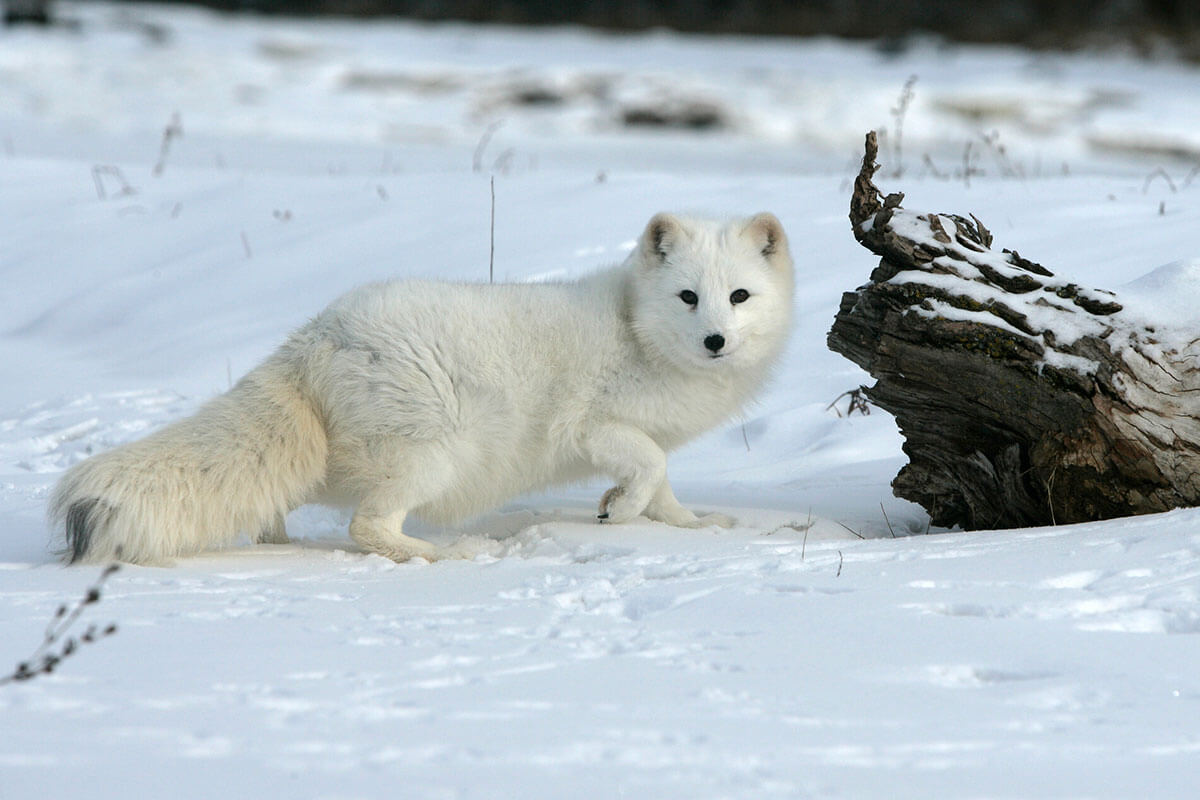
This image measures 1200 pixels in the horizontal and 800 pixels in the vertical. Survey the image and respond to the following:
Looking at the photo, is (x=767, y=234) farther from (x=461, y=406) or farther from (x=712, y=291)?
(x=461, y=406)

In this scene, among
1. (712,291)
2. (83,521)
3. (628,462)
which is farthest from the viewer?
(712,291)

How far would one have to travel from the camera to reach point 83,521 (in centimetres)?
349

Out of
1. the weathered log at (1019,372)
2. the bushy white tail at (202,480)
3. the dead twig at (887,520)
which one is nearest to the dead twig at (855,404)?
the dead twig at (887,520)

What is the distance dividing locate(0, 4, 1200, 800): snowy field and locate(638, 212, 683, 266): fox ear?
0.91 meters

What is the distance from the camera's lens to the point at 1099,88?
16016mm

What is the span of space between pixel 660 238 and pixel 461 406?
97 centimetres

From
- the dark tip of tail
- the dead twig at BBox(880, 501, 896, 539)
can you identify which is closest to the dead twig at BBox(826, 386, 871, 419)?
the dead twig at BBox(880, 501, 896, 539)

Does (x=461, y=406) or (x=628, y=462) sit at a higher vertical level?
(x=461, y=406)

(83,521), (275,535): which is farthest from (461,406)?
(83,521)

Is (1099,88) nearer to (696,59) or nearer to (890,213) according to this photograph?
(696,59)

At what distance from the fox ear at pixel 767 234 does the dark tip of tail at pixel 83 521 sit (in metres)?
2.28

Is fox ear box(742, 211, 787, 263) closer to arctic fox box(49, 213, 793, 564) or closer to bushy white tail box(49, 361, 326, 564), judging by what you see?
arctic fox box(49, 213, 793, 564)

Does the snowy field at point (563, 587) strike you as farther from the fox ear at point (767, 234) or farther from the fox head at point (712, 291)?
the fox ear at point (767, 234)

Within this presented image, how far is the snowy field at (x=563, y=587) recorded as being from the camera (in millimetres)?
2102
